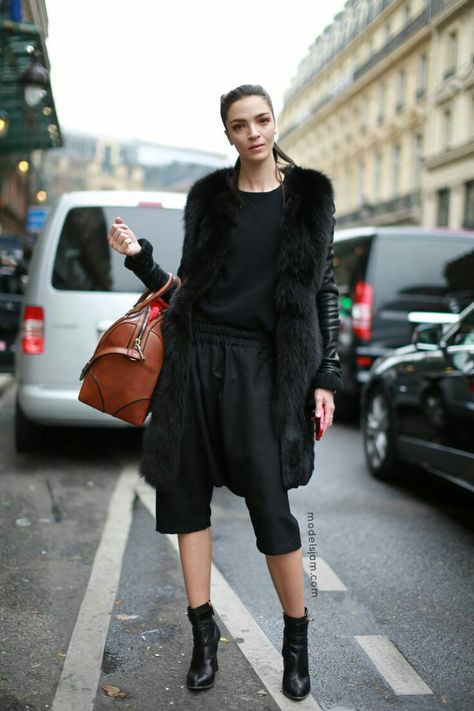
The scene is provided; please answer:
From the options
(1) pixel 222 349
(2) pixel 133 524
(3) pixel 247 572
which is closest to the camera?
(1) pixel 222 349

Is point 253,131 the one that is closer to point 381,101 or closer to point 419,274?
point 419,274

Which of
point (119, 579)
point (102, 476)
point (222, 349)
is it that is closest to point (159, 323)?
point (222, 349)

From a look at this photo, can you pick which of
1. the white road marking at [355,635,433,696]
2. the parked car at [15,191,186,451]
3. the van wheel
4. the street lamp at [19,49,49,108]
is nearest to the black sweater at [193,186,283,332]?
the white road marking at [355,635,433,696]

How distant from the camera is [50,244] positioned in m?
6.18

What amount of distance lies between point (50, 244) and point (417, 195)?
80.7 ft

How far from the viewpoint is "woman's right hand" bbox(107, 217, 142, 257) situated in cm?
277

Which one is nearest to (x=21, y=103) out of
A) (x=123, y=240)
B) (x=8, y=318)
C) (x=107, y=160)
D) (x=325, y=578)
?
(x=8, y=318)

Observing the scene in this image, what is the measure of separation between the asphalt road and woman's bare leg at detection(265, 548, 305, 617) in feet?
0.94

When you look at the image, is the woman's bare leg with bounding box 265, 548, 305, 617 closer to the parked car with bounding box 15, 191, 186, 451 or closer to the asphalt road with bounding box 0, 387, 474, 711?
the asphalt road with bounding box 0, 387, 474, 711

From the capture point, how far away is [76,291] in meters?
6.03

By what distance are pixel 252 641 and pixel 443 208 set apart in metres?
15.5

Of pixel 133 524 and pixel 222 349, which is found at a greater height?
pixel 222 349

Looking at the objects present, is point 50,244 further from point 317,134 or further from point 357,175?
point 357,175

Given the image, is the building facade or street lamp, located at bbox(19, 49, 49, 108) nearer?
the building facade
